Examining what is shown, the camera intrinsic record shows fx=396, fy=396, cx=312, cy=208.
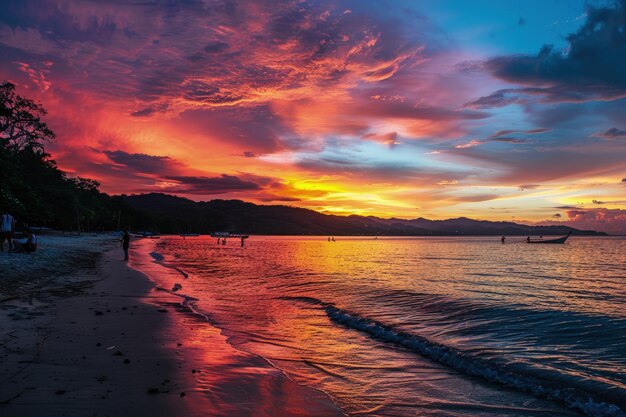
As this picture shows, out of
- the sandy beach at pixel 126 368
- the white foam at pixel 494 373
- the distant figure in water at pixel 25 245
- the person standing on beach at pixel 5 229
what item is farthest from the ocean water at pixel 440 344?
the person standing on beach at pixel 5 229

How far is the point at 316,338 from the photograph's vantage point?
39.4 ft

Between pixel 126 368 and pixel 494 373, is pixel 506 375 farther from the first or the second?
pixel 126 368

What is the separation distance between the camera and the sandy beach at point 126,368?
5.59m

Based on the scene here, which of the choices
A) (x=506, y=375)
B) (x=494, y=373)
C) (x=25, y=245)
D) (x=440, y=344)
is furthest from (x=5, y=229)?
(x=506, y=375)

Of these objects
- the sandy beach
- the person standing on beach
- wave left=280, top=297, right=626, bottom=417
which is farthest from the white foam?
the person standing on beach

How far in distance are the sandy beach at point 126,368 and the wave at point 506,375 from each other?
13.8 feet

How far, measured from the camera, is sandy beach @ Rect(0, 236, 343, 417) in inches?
220

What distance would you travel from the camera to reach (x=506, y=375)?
873cm

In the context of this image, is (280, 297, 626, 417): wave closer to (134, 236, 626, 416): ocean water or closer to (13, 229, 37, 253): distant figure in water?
(134, 236, 626, 416): ocean water

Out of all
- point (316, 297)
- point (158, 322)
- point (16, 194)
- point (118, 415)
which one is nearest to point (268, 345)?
point (158, 322)

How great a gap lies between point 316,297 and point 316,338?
29.5 feet

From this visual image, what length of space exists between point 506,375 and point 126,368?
25.8ft

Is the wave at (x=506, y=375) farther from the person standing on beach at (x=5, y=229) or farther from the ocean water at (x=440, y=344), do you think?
the person standing on beach at (x=5, y=229)

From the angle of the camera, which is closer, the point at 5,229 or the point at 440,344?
the point at 440,344
